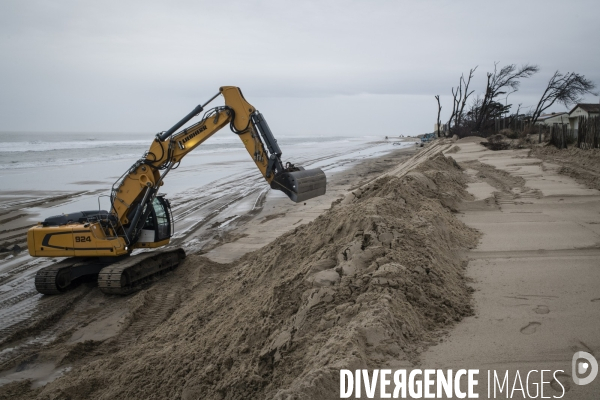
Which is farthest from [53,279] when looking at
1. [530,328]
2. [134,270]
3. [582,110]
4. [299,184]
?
[582,110]

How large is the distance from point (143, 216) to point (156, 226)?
376mm

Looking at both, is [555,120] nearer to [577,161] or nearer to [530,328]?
[577,161]

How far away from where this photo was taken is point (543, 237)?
23.9 ft

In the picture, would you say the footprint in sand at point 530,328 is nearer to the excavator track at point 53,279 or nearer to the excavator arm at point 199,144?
the excavator arm at point 199,144

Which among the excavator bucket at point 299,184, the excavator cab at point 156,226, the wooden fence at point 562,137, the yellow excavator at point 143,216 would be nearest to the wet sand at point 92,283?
the yellow excavator at point 143,216

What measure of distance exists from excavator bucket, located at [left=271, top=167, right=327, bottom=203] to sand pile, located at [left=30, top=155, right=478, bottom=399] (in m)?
0.89

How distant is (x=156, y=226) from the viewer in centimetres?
980

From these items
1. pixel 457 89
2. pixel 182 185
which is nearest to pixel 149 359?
pixel 182 185

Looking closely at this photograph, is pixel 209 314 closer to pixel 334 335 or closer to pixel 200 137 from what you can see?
pixel 334 335

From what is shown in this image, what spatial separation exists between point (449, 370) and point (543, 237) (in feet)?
14.9

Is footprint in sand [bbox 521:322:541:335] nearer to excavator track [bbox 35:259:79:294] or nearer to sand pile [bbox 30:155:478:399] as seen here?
sand pile [bbox 30:155:478:399]

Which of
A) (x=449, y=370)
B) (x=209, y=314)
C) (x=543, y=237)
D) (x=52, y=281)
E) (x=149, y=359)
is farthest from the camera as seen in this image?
(x=52, y=281)

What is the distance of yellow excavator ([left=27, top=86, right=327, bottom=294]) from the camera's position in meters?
8.70

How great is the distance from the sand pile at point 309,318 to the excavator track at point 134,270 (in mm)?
1259
